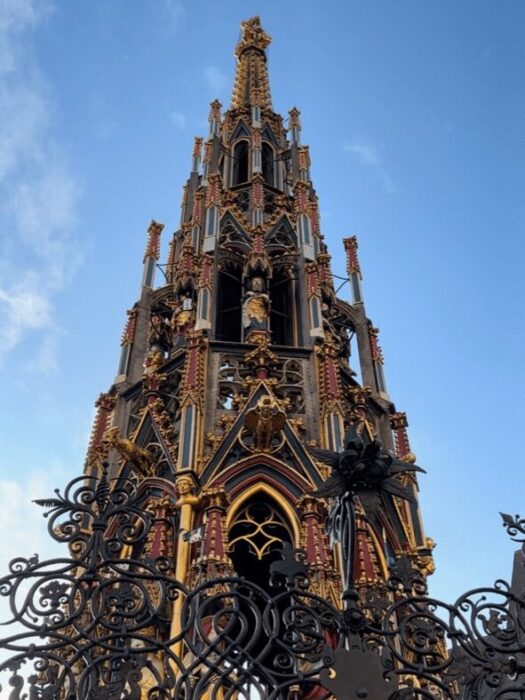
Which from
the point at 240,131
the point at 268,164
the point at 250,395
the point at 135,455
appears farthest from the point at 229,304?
the point at 240,131

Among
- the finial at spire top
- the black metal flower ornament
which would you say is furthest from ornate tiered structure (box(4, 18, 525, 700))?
the finial at spire top

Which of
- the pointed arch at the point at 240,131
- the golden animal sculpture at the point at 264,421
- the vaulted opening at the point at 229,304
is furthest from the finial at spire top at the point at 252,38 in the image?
the golden animal sculpture at the point at 264,421

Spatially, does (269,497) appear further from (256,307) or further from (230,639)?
(230,639)

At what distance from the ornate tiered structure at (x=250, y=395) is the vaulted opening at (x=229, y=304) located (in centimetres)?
5

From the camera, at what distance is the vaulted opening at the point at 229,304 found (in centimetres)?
2052

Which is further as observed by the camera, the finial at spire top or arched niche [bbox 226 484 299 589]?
the finial at spire top

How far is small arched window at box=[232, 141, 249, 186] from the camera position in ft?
82.6

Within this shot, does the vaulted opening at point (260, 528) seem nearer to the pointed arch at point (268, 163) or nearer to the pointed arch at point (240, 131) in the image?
the pointed arch at point (268, 163)

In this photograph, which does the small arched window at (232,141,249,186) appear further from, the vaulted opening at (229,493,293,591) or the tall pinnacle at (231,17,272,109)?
the vaulted opening at (229,493,293,591)

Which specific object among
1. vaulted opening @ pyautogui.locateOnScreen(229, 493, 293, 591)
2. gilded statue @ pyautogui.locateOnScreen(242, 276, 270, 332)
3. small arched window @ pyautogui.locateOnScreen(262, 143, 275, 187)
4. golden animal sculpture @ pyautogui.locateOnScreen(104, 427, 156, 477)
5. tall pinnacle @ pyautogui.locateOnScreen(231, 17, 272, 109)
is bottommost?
vaulted opening @ pyautogui.locateOnScreen(229, 493, 293, 591)

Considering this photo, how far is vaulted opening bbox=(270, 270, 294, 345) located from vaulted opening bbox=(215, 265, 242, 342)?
2.98 feet

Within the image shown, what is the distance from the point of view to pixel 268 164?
25.9 meters

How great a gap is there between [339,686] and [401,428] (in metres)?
12.1

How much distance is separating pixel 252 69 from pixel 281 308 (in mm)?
14014
